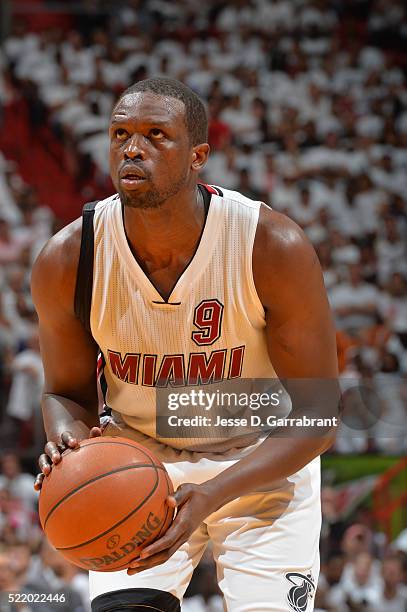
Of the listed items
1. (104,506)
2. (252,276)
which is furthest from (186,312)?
(104,506)

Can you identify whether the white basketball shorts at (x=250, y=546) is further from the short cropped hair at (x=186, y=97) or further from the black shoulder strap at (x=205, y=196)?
the short cropped hair at (x=186, y=97)

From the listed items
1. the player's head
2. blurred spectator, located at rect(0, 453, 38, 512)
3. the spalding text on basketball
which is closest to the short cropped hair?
the player's head

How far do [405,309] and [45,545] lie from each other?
5190mm

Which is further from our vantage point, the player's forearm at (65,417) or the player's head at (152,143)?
the player's forearm at (65,417)

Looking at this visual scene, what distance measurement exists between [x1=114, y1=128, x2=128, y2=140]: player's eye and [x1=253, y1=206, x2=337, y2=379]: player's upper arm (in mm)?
513

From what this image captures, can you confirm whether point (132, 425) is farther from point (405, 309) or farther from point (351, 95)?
point (351, 95)

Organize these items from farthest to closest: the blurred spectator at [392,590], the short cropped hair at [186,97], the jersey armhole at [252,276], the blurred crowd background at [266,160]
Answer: the blurred crowd background at [266,160] → the blurred spectator at [392,590] → the jersey armhole at [252,276] → the short cropped hair at [186,97]

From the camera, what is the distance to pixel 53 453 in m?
2.85

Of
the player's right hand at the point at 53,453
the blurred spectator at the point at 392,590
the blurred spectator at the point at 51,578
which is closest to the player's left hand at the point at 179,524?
the player's right hand at the point at 53,453

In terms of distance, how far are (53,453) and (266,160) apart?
9.26 m

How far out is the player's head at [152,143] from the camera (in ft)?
9.39

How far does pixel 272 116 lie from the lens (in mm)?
12633

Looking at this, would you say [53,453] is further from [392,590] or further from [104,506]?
[392,590]

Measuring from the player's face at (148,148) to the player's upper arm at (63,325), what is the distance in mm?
344
